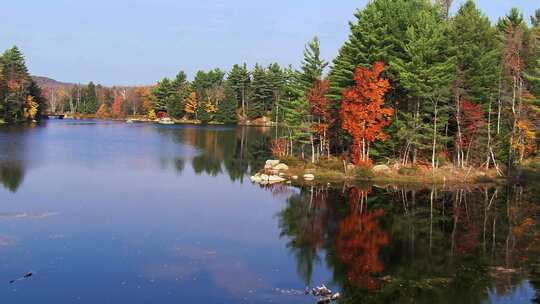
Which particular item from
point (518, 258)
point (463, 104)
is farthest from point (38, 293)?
point (463, 104)

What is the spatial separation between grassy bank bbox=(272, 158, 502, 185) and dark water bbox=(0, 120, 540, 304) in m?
3.16

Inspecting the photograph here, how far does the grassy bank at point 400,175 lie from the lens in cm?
4850

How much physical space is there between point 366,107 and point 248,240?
2374cm

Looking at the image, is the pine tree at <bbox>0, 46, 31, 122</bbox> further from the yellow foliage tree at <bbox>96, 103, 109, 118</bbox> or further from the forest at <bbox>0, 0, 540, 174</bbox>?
the forest at <bbox>0, 0, 540, 174</bbox>

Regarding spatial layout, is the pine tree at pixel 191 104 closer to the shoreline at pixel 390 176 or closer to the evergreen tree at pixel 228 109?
the evergreen tree at pixel 228 109

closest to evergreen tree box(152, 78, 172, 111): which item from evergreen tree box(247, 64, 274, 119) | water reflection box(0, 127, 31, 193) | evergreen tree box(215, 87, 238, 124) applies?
evergreen tree box(215, 87, 238, 124)

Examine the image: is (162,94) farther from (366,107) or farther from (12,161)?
(366,107)

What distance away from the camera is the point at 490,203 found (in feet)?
132

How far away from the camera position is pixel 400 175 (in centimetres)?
4919

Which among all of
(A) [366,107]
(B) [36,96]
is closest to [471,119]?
(A) [366,107]

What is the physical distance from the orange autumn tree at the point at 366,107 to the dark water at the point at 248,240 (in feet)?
21.4

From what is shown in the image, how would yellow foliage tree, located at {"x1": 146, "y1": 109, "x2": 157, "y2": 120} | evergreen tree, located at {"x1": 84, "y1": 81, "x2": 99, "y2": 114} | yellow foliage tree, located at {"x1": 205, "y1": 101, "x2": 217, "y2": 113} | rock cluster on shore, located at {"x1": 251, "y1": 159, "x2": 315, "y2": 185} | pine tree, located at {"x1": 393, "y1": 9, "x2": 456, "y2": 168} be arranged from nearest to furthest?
pine tree, located at {"x1": 393, "y1": 9, "x2": 456, "y2": 168}, rock cluster on shore, located at {"x1": 251, "y1": 159, "x2": 315, "y2": 185}, yellow foliage tree, located at {"x1": 205, "y1": 101, "x2": 217, "y2": 113}, yellow foliage tree, located at {"x1": 146, "y1": 109, "x2": 157, "y2": 120}, evergreen tree, located at {"x1": 84, "y1": 81, "x2": 99, "y2": 114}

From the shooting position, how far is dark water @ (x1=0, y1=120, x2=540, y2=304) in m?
21.5

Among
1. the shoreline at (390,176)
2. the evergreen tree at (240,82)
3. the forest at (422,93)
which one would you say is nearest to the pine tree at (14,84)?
the evergreen tree at (240,82)
